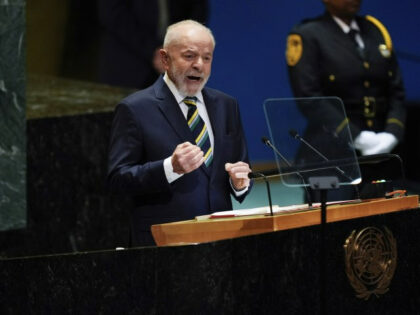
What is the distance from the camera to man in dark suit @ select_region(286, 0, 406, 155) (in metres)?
5.31

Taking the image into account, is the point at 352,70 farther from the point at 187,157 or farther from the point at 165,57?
the point at 187,157

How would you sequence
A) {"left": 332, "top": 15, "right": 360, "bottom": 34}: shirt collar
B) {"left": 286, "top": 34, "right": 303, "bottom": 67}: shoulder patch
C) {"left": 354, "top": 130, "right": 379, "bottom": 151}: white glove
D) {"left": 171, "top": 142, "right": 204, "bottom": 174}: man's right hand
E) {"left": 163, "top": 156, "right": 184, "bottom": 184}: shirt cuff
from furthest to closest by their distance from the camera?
1. {"left": 332, "top": 15, "right": 360, "bottom": 34}: shirt collar
2. {"left": 286, "top": 34, "right": 303, "bottom": 67}: shoulder patch
3. {"left": 354, "top": 130, "right": 379, "bottom": 151}: white glove
4. {"left": 163, "top": 156, "right": 184, "bottom": 184}: shirt cuff
5. {"left": 171, "top": 142, "right": 204, "bottom": 174}: man's right hand

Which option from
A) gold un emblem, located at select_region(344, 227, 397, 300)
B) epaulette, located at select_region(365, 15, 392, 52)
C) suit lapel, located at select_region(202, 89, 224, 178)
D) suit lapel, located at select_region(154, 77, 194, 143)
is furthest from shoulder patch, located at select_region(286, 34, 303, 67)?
gold un emblem, located at select_region(344, 227, 397, 300)

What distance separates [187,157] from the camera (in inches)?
136

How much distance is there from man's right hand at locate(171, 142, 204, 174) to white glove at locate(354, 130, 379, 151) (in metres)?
1.88

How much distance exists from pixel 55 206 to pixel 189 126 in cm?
192

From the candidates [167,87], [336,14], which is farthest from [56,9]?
[167,87]

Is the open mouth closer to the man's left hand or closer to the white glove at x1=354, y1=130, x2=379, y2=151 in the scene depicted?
the man's left hand

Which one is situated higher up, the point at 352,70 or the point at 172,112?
the point at 352,70

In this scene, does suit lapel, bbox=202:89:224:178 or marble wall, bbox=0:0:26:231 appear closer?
suit lapel, bbox=202:89:224:178

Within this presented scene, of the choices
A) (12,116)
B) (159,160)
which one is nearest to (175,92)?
(159,160)

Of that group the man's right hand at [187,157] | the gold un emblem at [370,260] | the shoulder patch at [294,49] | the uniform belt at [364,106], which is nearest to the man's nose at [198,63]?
the man's right hand at [187,157]

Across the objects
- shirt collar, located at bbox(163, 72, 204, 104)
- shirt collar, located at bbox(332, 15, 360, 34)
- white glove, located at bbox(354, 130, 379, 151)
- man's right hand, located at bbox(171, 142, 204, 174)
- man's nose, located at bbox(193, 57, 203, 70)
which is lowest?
man's right hand, located at bbox(171, 142, 204, 174)

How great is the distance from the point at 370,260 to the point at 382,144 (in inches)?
78.4
